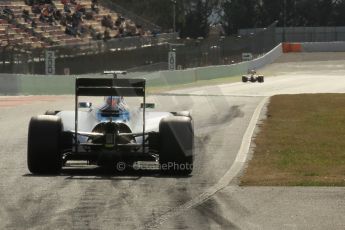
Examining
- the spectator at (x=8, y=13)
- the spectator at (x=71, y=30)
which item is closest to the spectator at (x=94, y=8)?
the spectator at (x=71, y=30)

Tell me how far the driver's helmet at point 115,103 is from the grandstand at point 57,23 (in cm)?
3113

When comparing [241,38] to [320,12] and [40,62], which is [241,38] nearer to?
[40,62]

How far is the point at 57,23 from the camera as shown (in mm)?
55688

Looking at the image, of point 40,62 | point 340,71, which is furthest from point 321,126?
point 340,71

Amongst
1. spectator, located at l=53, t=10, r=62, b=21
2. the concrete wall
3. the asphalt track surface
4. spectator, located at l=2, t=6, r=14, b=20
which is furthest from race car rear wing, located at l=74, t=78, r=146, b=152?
spectator, located at l=53, t=10, r=62, b=21

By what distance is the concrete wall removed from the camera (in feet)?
128

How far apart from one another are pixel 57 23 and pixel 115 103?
139 feet

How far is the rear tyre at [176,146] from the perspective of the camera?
528 inches

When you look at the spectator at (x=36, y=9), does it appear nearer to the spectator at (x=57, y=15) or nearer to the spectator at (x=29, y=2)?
the spectator at (x=29, y=2)

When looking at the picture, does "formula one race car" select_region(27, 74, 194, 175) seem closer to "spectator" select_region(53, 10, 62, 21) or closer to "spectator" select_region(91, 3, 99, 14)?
"spectator" select_region(53, 10, 62, 21)

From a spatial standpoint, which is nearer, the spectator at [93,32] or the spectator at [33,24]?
the spectator at [33,24]

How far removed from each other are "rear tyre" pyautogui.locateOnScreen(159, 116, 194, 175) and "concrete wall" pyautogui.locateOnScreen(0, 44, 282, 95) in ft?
85.9

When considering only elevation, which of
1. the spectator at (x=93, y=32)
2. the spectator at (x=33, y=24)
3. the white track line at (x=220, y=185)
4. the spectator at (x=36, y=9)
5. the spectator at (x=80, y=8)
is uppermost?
the spectator at (x=80, y=8)

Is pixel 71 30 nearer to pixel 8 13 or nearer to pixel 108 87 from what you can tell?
pixel 8 13
